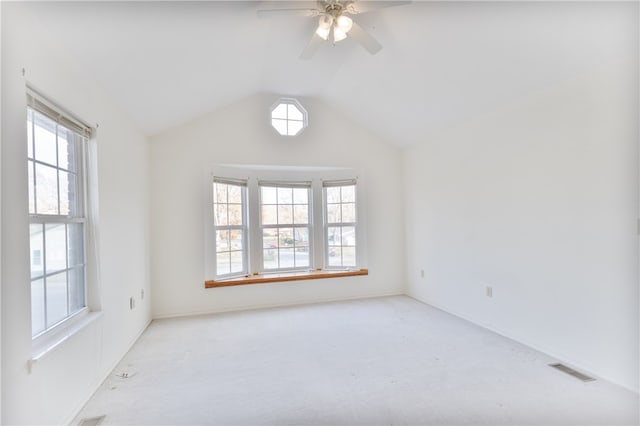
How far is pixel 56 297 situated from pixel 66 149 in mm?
947

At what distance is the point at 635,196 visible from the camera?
79.3 inches

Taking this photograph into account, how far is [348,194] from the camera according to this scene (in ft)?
15.1

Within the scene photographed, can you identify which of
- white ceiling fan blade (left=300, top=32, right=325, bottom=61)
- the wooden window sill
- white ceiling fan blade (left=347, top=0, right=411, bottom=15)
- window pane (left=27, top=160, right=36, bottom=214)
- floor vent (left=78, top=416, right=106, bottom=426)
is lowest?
floor vent (left=78, top=416, right=106, bottom=426)

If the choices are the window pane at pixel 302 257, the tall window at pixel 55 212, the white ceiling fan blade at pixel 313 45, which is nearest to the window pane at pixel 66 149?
the tall window at pixel 55 212

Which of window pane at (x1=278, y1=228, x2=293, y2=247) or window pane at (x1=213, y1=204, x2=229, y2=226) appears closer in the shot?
window pane at (x1=213, y1=204, x2=229, y2=226)

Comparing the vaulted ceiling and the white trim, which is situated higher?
the vaulted ceiling

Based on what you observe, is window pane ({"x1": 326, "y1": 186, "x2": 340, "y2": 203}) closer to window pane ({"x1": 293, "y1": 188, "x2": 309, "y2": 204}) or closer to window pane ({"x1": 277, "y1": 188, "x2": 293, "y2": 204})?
window pane ({"x1": 293, "y1": 188, "x2": 309, "y2": 204})

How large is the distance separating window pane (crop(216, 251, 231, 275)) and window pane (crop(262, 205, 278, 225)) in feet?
2.26

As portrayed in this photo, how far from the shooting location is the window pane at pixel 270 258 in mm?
4375

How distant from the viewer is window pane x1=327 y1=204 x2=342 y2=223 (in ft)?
15.2

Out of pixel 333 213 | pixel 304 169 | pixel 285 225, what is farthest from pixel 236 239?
pixel 333 213

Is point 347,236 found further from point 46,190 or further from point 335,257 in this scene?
point 46,190

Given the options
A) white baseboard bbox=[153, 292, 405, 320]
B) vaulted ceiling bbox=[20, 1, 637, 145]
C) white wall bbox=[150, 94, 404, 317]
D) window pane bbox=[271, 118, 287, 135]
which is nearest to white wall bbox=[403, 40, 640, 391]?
vaulted ceiling bbox=[20, 1, 637, 145]

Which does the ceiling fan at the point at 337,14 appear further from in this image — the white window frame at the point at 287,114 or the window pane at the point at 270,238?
the window pane at the point at 270,238
